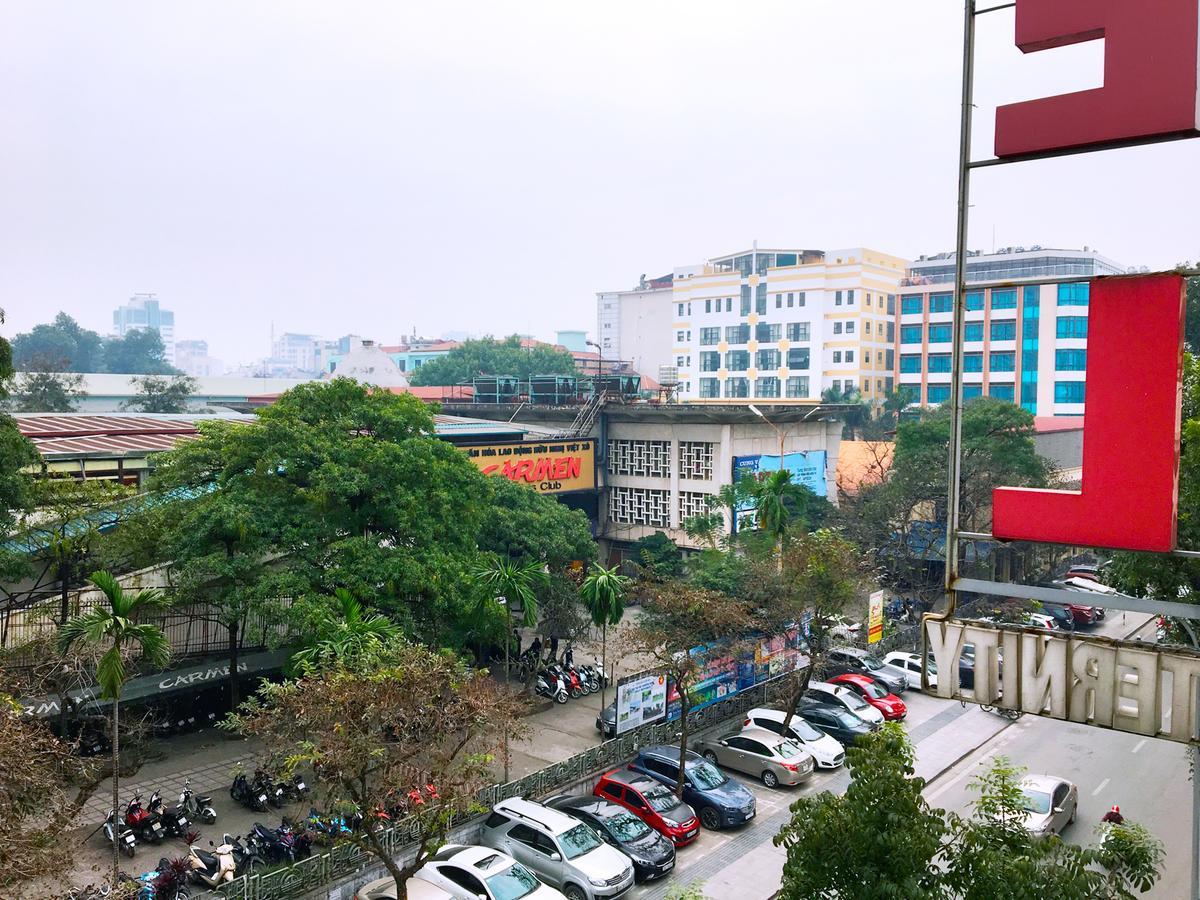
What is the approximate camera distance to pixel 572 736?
21375mm

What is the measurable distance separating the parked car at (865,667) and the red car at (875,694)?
0.51 m

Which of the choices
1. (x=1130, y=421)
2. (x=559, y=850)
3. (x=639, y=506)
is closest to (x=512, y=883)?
(x=559, y=850)

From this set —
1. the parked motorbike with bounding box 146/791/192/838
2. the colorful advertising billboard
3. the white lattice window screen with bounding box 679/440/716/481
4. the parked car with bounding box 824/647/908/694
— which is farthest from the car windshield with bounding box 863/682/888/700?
the parked motorbike with bounding box 146/791/192/838

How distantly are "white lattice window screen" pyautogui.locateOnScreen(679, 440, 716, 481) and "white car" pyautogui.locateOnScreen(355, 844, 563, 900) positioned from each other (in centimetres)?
2328

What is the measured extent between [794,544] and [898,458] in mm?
13514

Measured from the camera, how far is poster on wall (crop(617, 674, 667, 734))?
1969 centimetres

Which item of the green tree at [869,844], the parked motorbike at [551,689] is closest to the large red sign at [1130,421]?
the green tree at [869,844]

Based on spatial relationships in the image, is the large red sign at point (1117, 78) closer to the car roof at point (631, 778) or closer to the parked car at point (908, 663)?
the car roof at point (631, 778)

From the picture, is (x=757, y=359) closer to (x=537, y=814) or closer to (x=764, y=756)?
(x=764, y=756)

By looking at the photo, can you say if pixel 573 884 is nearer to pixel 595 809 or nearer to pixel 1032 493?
pixel 595 809

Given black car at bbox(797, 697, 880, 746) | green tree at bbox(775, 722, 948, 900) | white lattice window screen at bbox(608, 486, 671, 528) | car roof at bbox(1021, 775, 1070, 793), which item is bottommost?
black car at bbox(797, 697, 880, 746)

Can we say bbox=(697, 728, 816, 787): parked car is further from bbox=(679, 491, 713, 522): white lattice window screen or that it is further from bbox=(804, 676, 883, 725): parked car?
bbox=(679, 491, 713, 522): white lattice window screen

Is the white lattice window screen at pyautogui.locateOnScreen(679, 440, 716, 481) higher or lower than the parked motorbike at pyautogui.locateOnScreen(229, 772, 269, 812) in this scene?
higher

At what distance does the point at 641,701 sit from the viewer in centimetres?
2014
